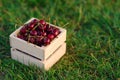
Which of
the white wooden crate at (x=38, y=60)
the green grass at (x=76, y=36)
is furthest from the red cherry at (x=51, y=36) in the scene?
the green grass at (x=76, y=36)

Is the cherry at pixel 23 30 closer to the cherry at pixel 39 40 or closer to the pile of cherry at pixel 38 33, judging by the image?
the pile of cherry at pixel 38 33

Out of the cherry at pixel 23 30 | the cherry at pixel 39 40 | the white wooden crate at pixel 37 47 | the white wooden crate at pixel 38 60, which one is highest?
the cherry at pixel 23 30

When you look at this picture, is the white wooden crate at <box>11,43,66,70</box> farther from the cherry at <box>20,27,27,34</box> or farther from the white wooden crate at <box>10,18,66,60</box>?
the cherry at <box>20,27,27,34</box>

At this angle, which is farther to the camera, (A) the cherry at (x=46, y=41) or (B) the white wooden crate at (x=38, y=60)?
(B) the white wooden crate at (x=38, y=60)

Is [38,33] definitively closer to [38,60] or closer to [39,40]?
[39,40]

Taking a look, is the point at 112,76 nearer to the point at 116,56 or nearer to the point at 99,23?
the point at 116,56

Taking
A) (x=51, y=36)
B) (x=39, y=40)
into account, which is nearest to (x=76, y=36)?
(x=51, y=36)

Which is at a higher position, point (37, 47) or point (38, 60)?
point (37, 47)
